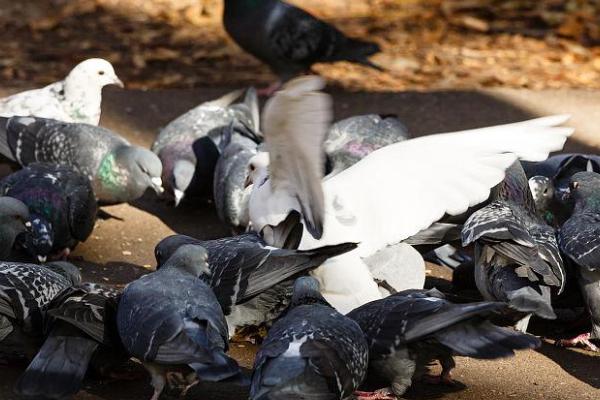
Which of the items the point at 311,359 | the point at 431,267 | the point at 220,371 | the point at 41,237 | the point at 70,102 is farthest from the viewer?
the point at 70,102

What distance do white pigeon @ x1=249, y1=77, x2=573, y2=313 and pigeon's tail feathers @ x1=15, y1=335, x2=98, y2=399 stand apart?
1146 millimetres

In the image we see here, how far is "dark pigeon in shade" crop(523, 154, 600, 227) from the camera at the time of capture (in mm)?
5984

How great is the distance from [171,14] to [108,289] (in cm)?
767

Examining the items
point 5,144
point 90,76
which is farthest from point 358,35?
point 5,144

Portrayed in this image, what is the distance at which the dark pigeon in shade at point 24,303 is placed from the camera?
171 inches

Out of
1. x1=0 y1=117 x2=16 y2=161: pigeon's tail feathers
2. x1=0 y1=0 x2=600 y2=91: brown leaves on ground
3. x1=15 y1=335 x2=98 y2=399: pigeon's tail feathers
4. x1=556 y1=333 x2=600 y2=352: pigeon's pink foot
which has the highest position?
x1=15 y1=335 x2=98 y2=399: pigeon's tail feathers

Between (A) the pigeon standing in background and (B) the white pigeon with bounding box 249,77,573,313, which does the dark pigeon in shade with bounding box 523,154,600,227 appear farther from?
(A) the pigeon standing in background

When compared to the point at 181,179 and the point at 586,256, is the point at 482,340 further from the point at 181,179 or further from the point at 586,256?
the point at 181,179

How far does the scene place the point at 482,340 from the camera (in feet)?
13.2

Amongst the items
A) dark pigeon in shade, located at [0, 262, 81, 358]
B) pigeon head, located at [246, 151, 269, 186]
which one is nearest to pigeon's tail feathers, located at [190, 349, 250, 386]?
dark pigeon in shade, located at [0, 262, 81, 358]

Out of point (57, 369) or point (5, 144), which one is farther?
point (5, 144)

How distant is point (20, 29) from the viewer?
11.2m

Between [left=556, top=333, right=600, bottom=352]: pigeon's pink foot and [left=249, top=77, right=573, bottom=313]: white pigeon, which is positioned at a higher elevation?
[left=249, top=77, right=573, bottom=313]: white pigeon

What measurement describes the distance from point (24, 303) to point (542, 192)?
9.75ft
